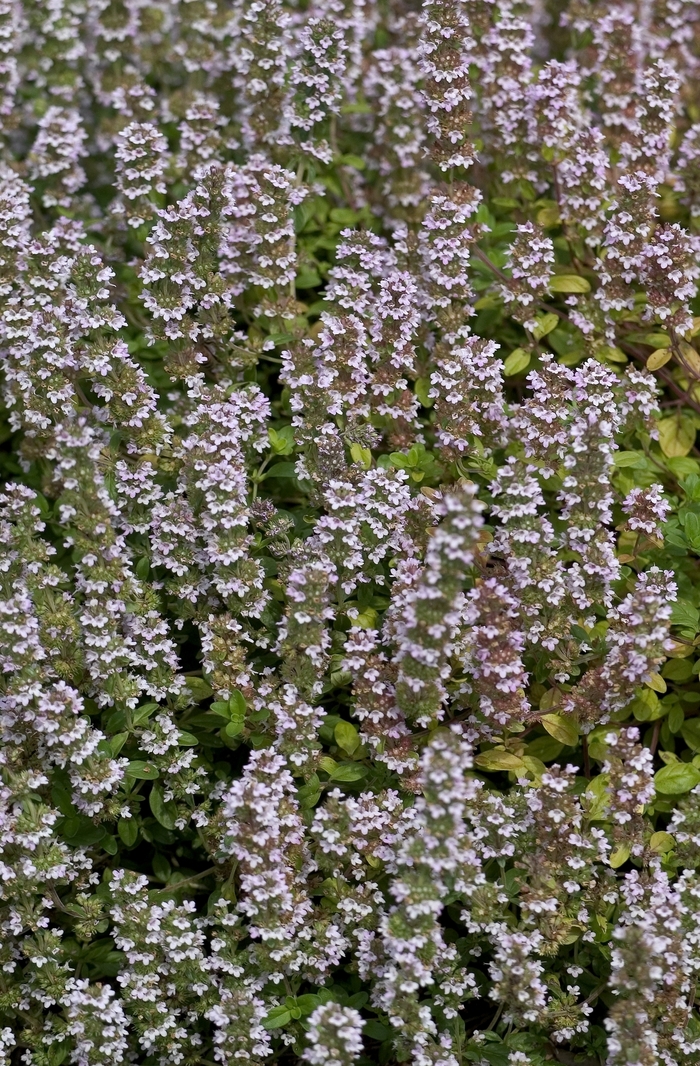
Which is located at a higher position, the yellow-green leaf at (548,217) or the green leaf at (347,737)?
the yellow-green leaf at (548,217)

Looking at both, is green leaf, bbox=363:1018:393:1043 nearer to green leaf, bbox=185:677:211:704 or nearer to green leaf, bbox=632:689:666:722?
green leaf, bbox=185:677:211:704

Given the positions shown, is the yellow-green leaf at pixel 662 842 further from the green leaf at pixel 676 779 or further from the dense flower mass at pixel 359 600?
the green leaf at pixel 676 779

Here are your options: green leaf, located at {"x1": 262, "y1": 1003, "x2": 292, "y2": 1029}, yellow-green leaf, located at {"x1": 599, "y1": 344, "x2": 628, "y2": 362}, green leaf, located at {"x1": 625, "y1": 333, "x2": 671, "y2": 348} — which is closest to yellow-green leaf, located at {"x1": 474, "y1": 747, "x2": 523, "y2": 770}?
green leaf, located at {"x1": 262, "y1": 1003, "x2": 292, "y2": 1029}

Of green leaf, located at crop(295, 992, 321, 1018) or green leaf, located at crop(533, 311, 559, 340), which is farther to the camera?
green leaf, located at crop(533, 311, 559, 340)

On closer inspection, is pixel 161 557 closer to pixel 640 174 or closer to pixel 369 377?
pixel 369 377

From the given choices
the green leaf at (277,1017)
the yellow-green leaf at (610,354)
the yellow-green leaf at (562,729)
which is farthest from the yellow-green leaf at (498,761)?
the yellow-green leaf at (610,354)

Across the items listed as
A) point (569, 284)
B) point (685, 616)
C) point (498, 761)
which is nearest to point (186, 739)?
point (498, 761)
